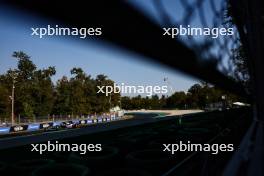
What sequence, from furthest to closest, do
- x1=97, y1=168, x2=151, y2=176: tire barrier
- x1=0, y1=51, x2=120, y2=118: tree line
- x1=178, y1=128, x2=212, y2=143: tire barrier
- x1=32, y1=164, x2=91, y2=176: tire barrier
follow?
x1=0, y1=51, x2=120, y2=118: tree line
x1=178, y1=128, x2=212, y2=143: tire barrier
x1=97, y1=168, x2=151, y2=176: tire barrier
x1=32, y1=164, x2=91, y2=176: tire barrier

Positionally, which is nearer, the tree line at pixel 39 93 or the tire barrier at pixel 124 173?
the tire barrier at pixel 124 173

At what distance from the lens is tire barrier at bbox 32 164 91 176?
15.4ft

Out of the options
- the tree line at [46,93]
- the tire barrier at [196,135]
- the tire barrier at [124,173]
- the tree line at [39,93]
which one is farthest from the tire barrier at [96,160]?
the tree line at [39,93]

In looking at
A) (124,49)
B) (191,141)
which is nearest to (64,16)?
(124,49)

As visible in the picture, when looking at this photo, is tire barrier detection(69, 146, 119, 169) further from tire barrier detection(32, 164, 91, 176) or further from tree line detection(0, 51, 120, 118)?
tree line detection(0, 51, 120, 118)

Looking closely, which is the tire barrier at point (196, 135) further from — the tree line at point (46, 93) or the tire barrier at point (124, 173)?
the tree line at point (46, 93)

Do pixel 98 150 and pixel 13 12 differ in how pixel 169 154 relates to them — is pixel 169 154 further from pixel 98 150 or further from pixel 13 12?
pixel 13 12

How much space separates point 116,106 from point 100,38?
109 meters

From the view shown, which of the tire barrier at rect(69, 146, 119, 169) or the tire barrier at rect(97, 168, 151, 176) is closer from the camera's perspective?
the tire barrier at rect(97, 168, 151, 176)

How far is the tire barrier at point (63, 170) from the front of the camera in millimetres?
4703

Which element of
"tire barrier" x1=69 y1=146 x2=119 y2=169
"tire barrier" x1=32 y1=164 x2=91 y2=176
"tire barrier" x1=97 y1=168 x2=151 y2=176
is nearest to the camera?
"tire barrier" x1=32 y1=164 x2=91 y2=176

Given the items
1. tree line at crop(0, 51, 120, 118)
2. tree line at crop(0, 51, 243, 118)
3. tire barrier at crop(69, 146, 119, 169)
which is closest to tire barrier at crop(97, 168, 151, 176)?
tire barrier at crop(69, 146, 119, 169)

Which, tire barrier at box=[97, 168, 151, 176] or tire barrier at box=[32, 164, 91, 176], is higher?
tire barrier at box=[32, 164, 91, 176]

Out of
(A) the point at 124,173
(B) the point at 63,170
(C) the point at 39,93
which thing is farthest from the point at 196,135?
(C) the point at 39,93
